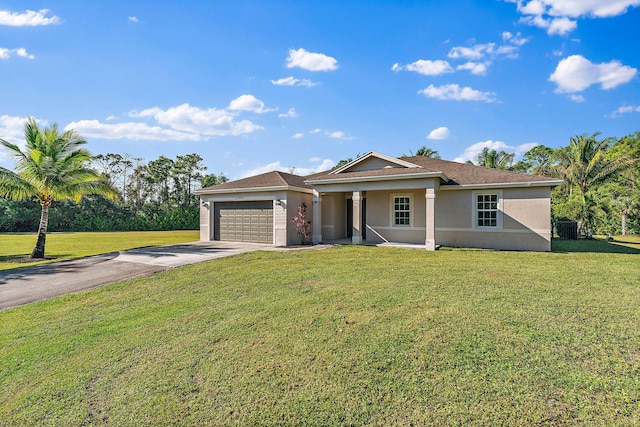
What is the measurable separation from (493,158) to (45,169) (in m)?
33.4

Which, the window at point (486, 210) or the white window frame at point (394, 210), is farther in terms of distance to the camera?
the white window frame at point (394, 210)

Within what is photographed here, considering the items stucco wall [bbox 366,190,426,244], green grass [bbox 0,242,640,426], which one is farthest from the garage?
green grass [bbox 0,242,640,426]

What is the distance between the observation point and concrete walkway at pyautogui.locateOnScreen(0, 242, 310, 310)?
782 cm

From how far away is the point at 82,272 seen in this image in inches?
395

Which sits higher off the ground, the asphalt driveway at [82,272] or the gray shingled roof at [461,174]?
the gray shingled roof at [461,174]

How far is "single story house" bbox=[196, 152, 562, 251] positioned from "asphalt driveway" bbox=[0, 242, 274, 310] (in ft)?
13.0

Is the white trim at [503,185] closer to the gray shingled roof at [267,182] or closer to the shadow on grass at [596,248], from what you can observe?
the shadow on grass at [596,248]

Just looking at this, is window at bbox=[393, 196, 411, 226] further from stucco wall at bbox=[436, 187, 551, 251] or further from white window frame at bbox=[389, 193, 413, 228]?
stucco wall at bbox=[436, 187, 551, 251]

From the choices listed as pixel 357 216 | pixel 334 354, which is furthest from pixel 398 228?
pixel 334 354

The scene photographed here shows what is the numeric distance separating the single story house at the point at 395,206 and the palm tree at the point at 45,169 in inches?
235

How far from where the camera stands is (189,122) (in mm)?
29562

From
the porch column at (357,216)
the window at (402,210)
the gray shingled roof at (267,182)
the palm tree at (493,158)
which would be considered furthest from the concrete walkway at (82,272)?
the palm tree at (493,158)

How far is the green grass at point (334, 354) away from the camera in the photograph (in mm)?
3021

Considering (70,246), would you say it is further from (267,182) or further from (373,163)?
(373,163)
